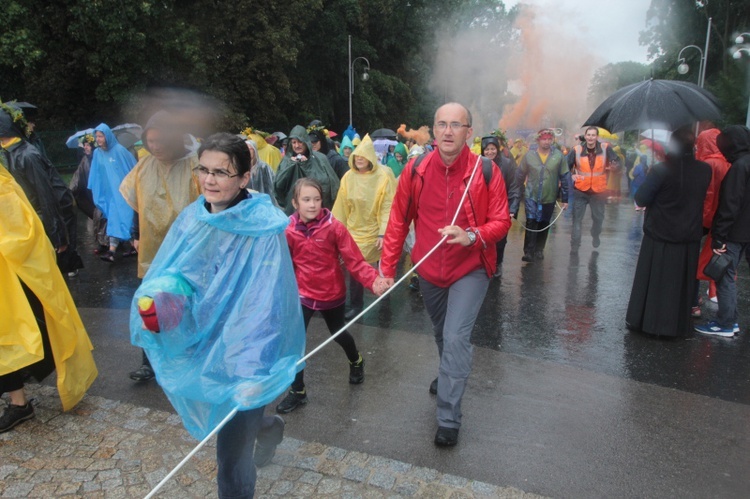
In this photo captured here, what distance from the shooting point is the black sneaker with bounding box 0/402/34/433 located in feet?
12.1

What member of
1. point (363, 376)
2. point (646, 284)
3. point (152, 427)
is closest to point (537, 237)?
point (646, 284)

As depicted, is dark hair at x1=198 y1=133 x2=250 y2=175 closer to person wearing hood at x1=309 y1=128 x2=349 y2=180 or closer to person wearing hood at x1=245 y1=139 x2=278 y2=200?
person wearing hood at x1=245 y1=139 x2=278 y2=200

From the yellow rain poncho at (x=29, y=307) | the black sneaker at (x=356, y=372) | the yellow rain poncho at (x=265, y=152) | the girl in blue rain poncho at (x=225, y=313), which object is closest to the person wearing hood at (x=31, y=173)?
the yellow rain poncho at (x=29, y=307)

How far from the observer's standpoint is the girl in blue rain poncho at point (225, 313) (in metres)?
2.27

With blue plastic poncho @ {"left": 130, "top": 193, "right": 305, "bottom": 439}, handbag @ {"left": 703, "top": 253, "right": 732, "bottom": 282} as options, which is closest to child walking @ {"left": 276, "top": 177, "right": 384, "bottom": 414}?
blue plastic poncho @ {"left": 130, "top": 193, "right": 305, "bottom": 439}

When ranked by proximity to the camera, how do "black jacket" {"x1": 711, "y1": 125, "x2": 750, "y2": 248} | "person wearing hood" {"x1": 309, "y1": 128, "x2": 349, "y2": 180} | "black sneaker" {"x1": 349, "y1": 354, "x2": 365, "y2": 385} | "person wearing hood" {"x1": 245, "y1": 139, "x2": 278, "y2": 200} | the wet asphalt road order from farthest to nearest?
1. "person wearing hood" {"x1": 309, "y1": 128, "x2": 349, "y2": 180}
2. "person wearing hood" {"x1": 245, "y1": 139, "x2": 278, "y2": 200}
3. "black jacket" {"x1": 711, "y1": 125, "x2": 750, "y2": 248}
4. "black sneaker" {"x1": 349, "y1": 354, "x2": 365, "y2": 385}
5. the wet asphalt road

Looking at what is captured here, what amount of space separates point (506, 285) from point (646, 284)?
2.08 m

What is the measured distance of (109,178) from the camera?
8375 mm

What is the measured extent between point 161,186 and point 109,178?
15.4 ft

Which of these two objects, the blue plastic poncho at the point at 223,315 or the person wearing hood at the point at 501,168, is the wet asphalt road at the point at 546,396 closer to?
the person wearing hood at the point at 501,168

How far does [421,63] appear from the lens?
41719 millimetres

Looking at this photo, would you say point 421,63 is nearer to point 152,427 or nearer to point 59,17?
point 59,17

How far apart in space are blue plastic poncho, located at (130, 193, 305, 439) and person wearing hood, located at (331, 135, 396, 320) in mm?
3527

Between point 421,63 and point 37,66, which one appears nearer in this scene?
point 37,66
